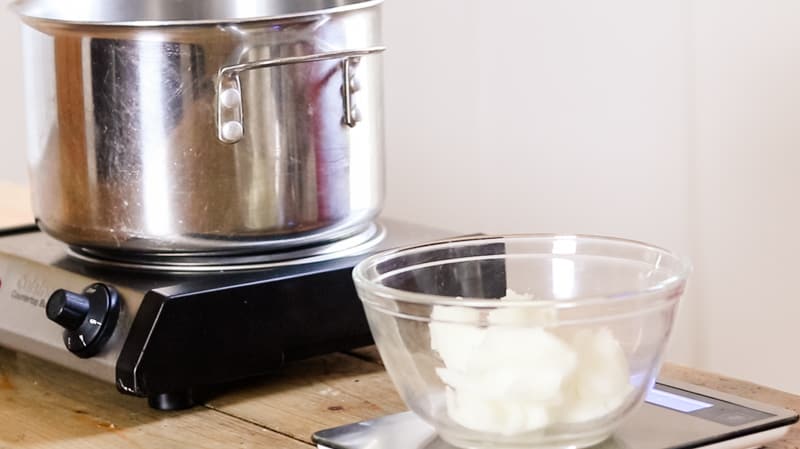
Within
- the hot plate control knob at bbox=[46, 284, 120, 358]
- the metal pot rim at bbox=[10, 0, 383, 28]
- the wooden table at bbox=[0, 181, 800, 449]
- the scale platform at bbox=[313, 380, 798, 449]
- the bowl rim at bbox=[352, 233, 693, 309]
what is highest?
the metal pot rim at bbox=[10, 0, 383, 28]

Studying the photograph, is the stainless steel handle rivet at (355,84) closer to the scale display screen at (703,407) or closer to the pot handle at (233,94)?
the pot handle at (233,94)

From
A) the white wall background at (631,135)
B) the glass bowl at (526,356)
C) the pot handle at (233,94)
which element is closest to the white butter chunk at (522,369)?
the glass bowl at (526,356)

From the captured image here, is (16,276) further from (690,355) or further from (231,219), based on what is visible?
(690,355)

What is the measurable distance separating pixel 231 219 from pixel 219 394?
0.13 m

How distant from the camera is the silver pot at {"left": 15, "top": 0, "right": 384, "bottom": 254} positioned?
83cm

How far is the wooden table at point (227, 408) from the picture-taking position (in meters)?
0.81

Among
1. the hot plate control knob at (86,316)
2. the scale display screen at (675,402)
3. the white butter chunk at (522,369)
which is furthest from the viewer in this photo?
the hot plate control knob at (86,316)

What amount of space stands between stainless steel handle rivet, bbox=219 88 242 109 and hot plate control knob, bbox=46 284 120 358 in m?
0.15

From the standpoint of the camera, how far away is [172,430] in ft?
2.72

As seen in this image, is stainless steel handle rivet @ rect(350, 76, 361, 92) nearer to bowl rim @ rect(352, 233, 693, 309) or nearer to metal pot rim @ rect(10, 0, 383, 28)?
metal pot rim @ rect(10, 0, 383, 28)

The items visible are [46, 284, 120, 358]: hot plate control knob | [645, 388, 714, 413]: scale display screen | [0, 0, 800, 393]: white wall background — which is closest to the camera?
[645, 388, 714, 413]: scale display screen

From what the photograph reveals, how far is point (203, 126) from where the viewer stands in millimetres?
840

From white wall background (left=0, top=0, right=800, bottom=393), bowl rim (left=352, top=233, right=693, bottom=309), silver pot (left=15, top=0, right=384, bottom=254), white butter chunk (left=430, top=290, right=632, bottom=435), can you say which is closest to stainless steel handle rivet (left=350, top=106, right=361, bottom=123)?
silver pot (left=15, top=0, right=384, bottom=254)

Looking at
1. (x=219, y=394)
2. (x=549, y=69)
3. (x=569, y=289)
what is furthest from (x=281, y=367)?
(x=549, y=69)
